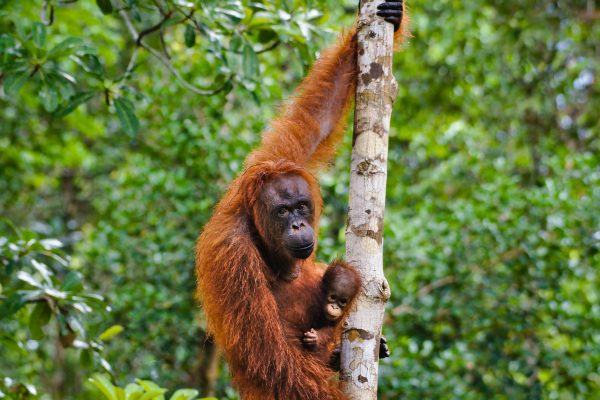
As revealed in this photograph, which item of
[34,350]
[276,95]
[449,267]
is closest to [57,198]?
[34,350]

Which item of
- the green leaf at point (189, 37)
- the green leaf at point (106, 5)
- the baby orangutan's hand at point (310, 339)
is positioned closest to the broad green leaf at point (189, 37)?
the green leaf at point (189, 37)

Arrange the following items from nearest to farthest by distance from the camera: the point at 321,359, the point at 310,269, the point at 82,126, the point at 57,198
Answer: the point at 321,359
the point at 310,269
the point at 82,126
the point at 57,198

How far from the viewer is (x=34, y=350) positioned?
893 centimetres

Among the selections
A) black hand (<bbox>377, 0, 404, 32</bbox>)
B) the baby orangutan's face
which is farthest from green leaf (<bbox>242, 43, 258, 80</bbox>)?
the baby orangutan's face

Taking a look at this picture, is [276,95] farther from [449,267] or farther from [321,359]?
[321,359]

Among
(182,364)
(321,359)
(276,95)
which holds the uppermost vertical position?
(276,95)

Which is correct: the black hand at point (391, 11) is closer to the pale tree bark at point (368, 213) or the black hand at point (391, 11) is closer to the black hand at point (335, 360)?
the pale tree bark at point (368, 213)

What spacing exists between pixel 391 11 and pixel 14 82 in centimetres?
224

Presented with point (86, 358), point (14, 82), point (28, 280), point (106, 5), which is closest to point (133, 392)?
point (86, 358)

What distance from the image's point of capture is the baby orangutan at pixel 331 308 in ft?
11.6

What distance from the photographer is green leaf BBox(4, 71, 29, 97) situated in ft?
13.5

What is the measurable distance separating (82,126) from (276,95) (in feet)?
9.59

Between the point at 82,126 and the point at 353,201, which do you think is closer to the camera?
the point at 353,201

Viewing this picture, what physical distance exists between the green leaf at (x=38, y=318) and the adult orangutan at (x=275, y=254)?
101 centimetres
